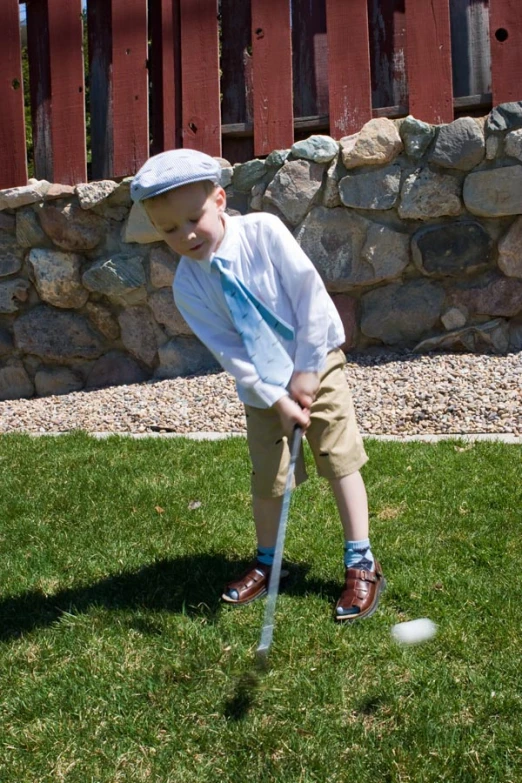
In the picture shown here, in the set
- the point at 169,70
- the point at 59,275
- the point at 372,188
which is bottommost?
the point at 59,275

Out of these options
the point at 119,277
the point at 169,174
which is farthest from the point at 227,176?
the point at 169,174

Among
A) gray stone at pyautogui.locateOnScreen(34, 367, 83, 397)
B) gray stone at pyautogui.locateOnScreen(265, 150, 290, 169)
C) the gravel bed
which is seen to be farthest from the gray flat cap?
gray stone at pyautogui.locateOnScreen(34, 367, 83, 397)

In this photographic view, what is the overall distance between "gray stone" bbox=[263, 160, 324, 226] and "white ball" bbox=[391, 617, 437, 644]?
3409mm

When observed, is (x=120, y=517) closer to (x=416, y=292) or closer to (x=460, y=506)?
(x=460, y=506)

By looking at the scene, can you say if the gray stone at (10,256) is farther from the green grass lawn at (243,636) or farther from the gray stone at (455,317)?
the gray stone at (455,317)

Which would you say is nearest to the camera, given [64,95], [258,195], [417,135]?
[417,135]

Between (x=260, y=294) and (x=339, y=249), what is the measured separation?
2.88 metres

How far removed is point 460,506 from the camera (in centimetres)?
324

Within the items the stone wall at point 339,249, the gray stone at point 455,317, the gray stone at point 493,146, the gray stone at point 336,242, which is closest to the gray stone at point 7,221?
the stone wall at point 339,249

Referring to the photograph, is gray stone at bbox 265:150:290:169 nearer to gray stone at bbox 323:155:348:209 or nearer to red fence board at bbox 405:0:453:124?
gray stone at bbox 323:155:348:209

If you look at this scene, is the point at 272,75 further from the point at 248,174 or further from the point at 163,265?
the point at 163,265

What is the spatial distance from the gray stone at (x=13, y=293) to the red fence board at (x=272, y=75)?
6.31ft

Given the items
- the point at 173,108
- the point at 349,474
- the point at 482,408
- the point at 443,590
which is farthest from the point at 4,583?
the point at 173,108

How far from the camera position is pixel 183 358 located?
18.6 feet
